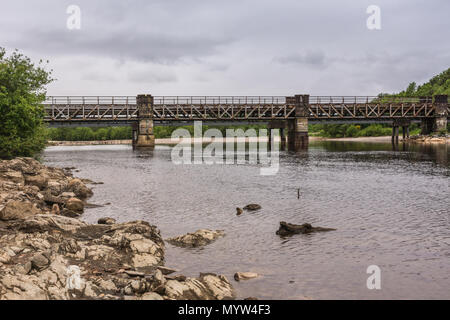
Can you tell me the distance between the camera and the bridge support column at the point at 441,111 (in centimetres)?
→ 8694

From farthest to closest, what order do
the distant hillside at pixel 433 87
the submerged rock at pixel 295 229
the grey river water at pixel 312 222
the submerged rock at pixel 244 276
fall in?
the distant hillside at pixel 433 87, the submerged rock at pixel 295 229, the submerged rock at pixel 244 276, the grey river water at pixel 312 222

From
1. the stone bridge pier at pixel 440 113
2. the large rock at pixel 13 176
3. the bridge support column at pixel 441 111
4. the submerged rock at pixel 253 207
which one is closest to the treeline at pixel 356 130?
the stone bridge pier at pixel 440 113

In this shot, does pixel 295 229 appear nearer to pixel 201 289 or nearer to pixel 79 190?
pixel 201 289

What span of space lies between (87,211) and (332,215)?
12.3 m

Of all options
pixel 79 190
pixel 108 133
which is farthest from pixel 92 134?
pixel 79 190

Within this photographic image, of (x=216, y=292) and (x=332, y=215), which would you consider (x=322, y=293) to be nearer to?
(x=216, y=292)

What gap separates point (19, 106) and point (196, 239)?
26.2 m

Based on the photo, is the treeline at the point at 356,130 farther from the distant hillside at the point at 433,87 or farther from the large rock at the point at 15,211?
the large rock at the point at 15,211

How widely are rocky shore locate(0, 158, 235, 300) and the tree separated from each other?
64.9ft

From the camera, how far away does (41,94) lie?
1665 inches

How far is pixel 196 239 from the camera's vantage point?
16.2 meters

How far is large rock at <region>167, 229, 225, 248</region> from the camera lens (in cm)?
1592

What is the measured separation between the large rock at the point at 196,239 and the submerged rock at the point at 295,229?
8.58 ft

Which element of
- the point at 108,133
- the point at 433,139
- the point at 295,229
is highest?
the point at 108,133
